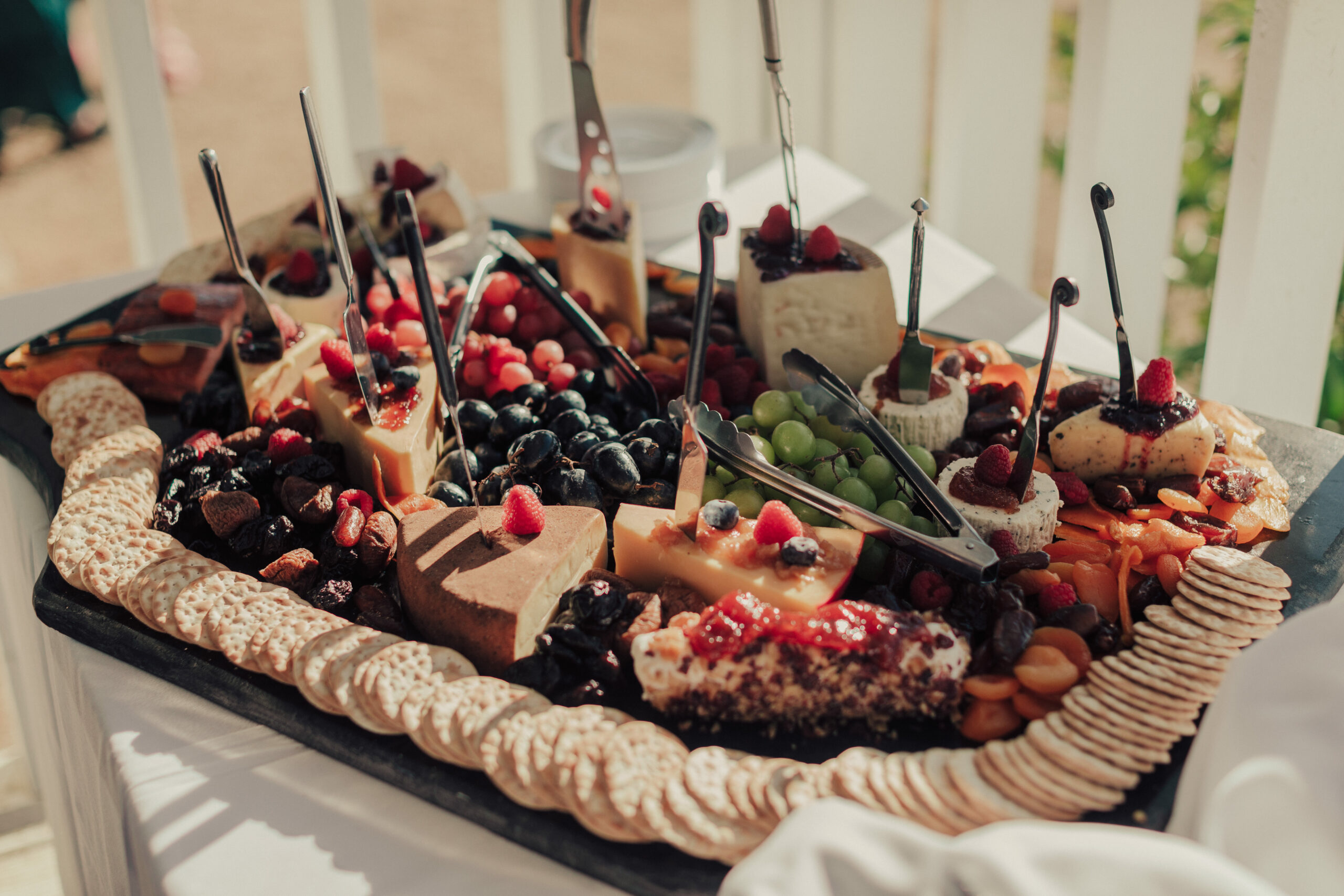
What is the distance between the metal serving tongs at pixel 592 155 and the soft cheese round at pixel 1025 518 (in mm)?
781

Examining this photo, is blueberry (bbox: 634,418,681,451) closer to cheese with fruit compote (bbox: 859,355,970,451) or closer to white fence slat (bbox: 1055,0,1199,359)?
cheese with fruit compote (bbox: 859,355,970,451)

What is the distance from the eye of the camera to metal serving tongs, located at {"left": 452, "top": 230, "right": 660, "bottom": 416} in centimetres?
158

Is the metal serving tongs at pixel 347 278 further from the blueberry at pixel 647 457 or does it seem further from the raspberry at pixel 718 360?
the raspberry at pixel 718 360

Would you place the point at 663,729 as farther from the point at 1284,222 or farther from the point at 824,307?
the point at 1284,222

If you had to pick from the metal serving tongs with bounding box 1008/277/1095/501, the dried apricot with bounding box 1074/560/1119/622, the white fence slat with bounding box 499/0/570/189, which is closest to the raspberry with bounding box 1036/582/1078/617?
the dried apricot with bounding box 1074/560/1119/622

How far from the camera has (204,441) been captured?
1490 mm

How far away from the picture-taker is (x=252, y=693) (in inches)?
45.0

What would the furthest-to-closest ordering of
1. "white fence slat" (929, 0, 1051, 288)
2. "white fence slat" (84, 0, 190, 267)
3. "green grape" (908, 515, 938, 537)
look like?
"white fence slat" (929, 0, 1051, 288), "white fence slat" (84, 0, 190, 267), "green grape" (908, 515, 938, 537)

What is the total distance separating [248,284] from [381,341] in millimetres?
232

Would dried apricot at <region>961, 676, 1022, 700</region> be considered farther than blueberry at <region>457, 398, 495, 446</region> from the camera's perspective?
No

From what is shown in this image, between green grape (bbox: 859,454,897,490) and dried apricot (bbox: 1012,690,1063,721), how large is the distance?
1.13 feet

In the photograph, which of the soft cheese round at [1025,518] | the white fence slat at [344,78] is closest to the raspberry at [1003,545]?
the soft cheese round at [1025,518]

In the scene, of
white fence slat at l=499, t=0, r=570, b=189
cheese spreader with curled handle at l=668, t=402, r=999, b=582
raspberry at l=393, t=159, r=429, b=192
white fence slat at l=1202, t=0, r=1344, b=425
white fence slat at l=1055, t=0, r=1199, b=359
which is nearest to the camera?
cheese spreader with curled handle at l=668, t=402, r=999, b=582

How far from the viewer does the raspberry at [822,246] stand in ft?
5.20
